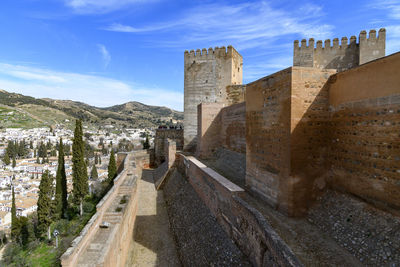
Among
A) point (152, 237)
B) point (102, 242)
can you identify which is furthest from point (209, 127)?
point (102, 242)

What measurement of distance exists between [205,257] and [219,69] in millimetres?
11928

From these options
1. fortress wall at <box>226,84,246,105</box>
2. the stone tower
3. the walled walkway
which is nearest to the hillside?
the stone tower

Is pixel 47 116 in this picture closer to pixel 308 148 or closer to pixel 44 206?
pixel 44 206

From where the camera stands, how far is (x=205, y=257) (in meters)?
5.80

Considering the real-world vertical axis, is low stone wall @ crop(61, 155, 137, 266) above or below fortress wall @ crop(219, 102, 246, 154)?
below

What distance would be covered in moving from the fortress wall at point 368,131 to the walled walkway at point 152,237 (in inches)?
215

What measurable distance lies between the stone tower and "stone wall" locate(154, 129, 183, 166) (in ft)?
9.78

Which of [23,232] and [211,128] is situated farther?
[23,232]

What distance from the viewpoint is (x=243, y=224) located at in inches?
189

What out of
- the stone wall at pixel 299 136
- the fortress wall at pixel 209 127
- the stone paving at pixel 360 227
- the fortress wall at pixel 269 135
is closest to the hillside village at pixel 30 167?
the fortress wall at pixel 209 127

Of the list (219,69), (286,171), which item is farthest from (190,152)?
(286,171)

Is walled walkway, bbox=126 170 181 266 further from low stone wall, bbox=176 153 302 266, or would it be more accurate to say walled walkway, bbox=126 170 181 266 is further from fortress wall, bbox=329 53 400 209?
fortress wall, bbox=329 53 400 209

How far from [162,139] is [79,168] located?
21.5ft

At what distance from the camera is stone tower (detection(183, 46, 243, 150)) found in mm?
14930
